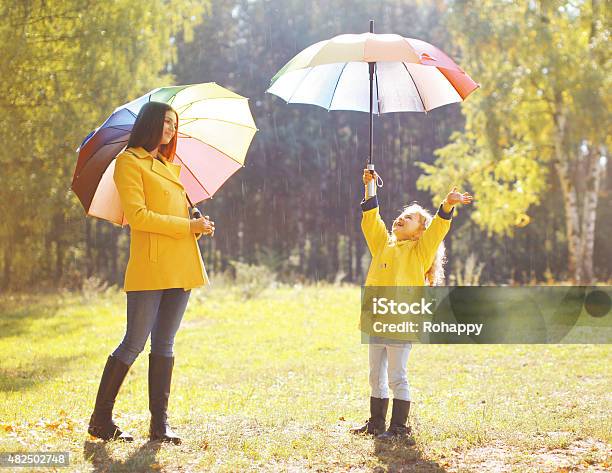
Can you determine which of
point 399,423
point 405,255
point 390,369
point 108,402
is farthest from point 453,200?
point 108,402

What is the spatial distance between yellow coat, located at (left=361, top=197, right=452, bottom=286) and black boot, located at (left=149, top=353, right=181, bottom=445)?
140 cm

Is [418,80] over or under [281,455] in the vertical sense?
over

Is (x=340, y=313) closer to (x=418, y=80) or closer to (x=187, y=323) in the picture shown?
(x=187, y=323)

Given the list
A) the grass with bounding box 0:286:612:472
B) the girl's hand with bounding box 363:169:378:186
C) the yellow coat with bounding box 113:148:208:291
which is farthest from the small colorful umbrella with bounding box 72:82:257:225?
the grass with bounding box 0:286:612:472

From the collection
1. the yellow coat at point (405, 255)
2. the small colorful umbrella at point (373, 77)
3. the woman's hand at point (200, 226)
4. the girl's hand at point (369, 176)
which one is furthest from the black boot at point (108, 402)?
the small colorful umbrella at point (373, 77)

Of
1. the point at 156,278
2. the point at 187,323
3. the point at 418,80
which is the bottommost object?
the point at 187,323

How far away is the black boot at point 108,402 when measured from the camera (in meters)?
4.63

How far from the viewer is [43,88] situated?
12.6 m

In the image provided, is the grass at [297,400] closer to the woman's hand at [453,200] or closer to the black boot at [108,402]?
the black boot at [108,402]

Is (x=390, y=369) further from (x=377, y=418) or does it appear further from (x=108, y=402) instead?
(x=108, y=402)

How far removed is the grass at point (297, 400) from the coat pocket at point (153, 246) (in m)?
1.15

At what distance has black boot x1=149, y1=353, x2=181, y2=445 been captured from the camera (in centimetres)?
471

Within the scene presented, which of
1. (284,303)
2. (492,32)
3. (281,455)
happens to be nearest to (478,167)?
(492,32)

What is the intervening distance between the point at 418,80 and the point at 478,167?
43.6 feet
